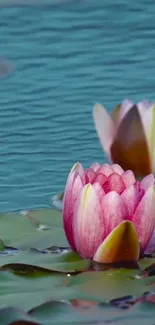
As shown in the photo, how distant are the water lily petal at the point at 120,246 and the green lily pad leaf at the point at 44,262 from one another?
3cm

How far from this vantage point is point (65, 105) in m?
3.21

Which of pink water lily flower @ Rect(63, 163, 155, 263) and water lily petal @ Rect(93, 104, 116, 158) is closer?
pink water lily flower @ Rect(63, 163, 155, 263)

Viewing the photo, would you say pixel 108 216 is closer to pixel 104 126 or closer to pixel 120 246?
pixel 120 246

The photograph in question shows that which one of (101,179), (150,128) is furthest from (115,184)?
(150,128)

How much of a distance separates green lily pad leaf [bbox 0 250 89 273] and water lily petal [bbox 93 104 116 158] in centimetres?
44

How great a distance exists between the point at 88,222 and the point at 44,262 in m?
0.10

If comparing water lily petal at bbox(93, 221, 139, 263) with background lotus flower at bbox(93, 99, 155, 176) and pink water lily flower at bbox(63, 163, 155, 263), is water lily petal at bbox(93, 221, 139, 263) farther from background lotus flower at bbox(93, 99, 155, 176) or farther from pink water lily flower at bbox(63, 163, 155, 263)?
background lotus flower at bbox(93, 99, 155, 176)

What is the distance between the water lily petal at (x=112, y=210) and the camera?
81.4 inches

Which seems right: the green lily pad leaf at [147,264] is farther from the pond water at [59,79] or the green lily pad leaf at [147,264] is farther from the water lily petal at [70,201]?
the pond water at [59,79]

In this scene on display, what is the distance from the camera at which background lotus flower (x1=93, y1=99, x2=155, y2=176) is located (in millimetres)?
2477

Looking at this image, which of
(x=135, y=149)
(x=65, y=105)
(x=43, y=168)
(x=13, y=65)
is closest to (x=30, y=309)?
(x=135, y=149)

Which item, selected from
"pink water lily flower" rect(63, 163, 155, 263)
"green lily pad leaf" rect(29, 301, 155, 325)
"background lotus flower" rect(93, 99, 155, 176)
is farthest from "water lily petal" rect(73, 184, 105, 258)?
"background lotus flower" rect(93, 99, 155, 176)

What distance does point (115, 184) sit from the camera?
211cm

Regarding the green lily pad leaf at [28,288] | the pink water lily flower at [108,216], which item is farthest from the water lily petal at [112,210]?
the green lily pad leaf at [28,288]
